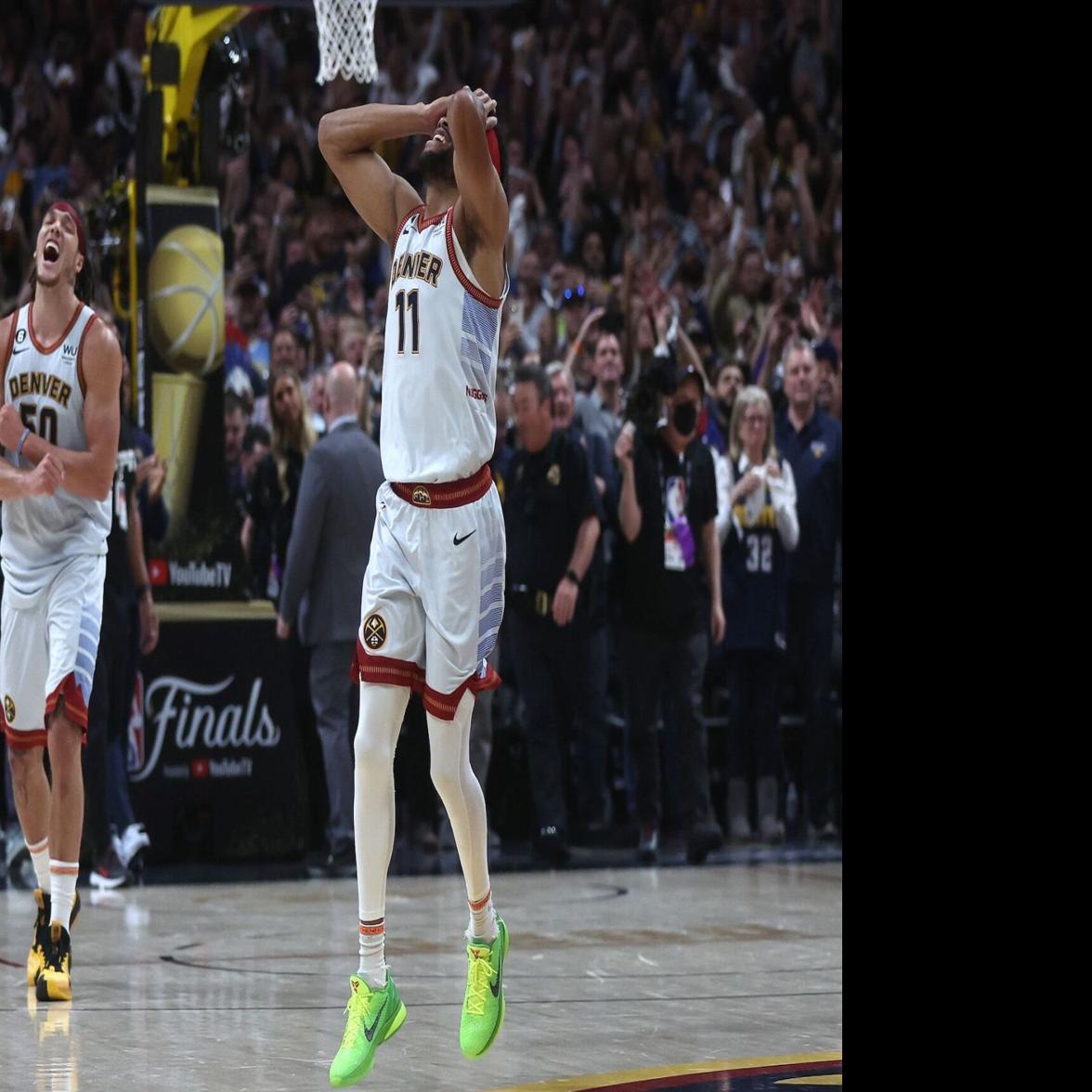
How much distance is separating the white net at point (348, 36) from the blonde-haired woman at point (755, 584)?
413 cm

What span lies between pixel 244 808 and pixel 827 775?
3594 millimetres

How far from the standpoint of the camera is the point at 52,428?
726cm

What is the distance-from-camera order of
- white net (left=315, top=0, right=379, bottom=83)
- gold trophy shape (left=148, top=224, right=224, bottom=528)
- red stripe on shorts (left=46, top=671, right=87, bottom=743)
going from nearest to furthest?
1. red stripe on shorts (left=46, top=671, right=87, bottom=743)
2. white net (left=315, top=0, right=379, bottom=83)
3. gold trophy shape (left=148, top=224, right=224, bottom=528)

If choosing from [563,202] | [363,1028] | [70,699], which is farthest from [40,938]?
[563,202]

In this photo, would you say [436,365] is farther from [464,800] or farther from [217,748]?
[217,748]

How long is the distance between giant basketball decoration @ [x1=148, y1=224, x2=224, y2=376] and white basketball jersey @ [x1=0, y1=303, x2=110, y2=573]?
3429mm

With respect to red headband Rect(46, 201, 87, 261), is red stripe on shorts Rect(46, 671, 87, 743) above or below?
below

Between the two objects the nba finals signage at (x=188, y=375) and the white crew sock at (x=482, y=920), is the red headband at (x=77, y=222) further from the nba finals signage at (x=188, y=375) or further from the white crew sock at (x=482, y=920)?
the nba finals signage at (x=188, y=375)

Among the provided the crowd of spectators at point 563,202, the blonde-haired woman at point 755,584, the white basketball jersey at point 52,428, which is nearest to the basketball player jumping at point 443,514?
the white basketball jersey at point 52,428

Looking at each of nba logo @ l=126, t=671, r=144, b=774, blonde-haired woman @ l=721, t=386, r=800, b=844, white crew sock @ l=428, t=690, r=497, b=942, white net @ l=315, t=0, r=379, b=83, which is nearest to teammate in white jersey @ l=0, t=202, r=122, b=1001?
white net @ l=315, t=0, r=379, b=83

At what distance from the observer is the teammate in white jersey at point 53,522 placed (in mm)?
7086

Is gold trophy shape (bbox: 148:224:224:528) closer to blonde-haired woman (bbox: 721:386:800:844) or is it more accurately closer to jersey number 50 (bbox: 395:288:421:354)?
blonde-haired woman (bbox: 721:386:800:844)

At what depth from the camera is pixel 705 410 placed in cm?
1211

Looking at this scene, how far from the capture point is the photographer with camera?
1140cm
